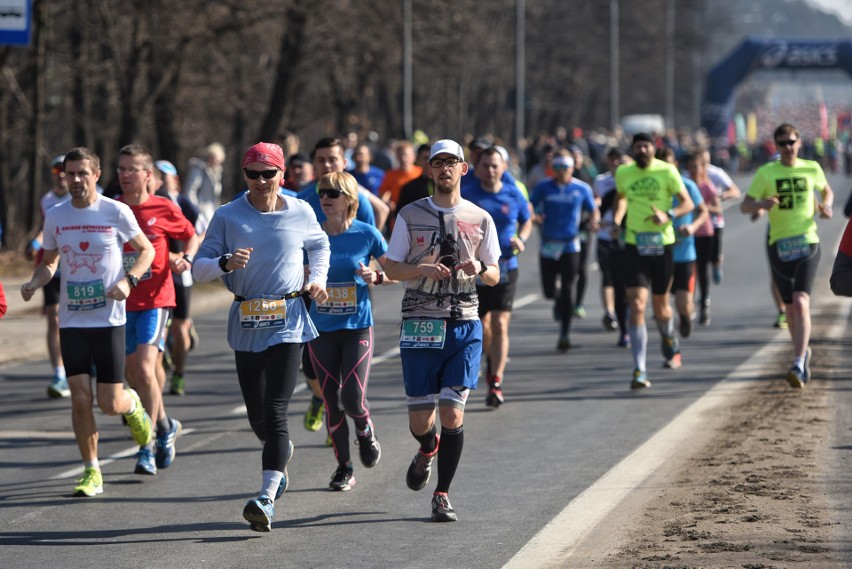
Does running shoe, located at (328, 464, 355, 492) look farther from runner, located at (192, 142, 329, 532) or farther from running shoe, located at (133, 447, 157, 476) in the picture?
running shoe, located at (133, 447, 157, 476)

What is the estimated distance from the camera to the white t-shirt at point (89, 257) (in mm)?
8539

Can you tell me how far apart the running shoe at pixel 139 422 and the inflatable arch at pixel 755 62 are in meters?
66.3

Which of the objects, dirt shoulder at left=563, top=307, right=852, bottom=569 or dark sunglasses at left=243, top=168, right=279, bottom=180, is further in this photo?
dark sunglasses at left=243, top=168, right=279, bottom=180

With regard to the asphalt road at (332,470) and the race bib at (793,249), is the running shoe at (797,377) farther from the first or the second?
the race bib at (793,249)

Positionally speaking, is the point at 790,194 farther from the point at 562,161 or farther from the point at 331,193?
the point at 331,193

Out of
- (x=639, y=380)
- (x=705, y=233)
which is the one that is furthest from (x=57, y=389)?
(x=705, y=233)

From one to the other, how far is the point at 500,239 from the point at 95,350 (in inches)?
153

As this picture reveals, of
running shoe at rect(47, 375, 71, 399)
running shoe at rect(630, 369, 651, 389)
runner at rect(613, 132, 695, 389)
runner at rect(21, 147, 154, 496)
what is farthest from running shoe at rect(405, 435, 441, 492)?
running shoe at rect(47, 375, 71, 399)

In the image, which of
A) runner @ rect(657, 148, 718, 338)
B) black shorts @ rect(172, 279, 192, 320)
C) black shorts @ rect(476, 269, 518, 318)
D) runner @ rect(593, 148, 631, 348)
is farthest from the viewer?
runner @ rect(593, 148, 631, 348)

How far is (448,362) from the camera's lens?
7766mm

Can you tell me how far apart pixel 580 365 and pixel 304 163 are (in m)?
3.21

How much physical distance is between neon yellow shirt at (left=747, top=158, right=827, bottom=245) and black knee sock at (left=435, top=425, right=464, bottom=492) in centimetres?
527

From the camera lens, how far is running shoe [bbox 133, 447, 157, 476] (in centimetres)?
926

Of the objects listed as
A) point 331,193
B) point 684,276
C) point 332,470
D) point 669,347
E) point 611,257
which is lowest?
point 332,470
